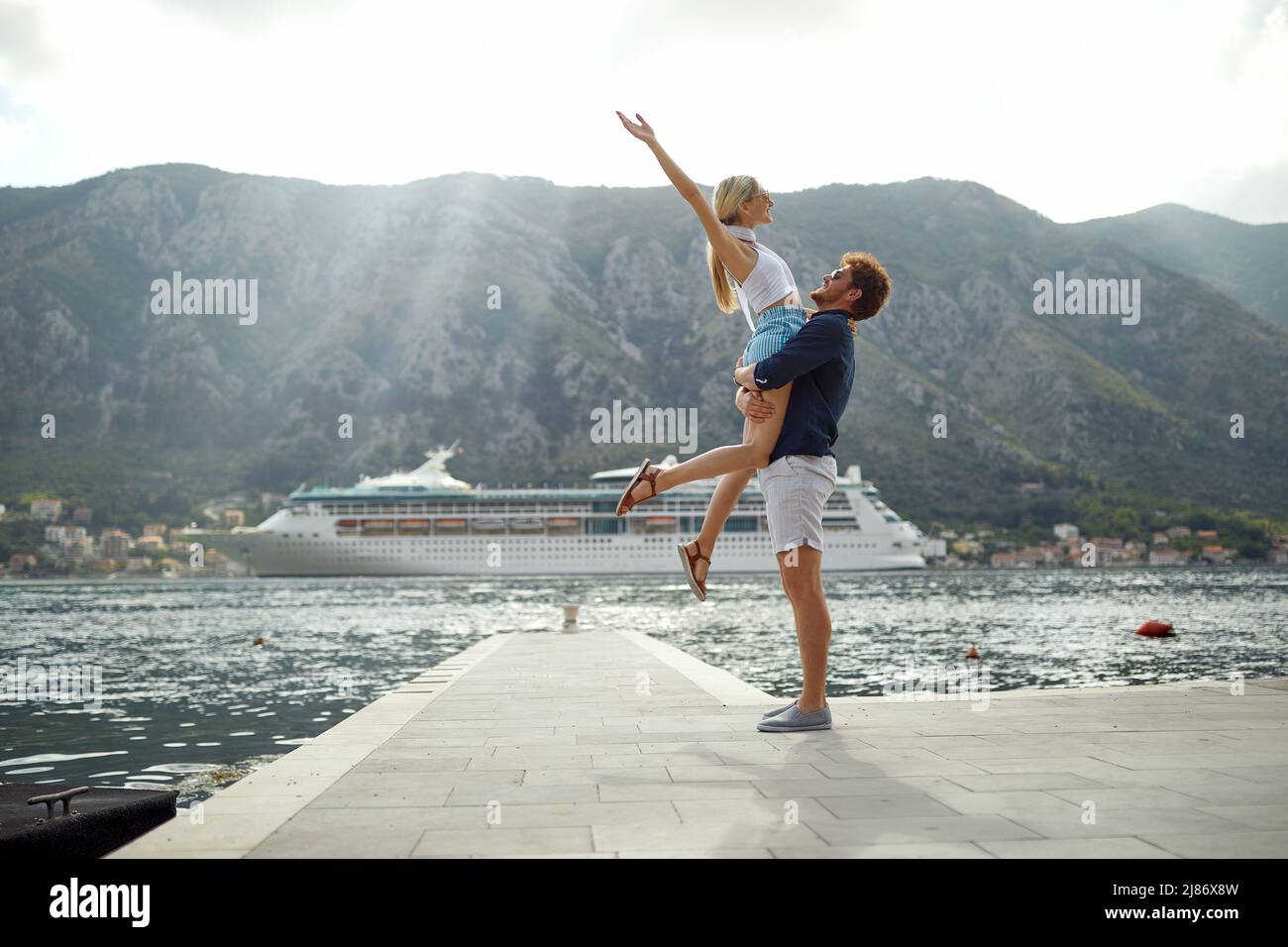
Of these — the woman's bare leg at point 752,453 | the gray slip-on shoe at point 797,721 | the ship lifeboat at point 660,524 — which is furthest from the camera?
the ship lifeboat at point 660,524

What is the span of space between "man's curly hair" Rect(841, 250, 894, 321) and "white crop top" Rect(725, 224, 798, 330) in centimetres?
29

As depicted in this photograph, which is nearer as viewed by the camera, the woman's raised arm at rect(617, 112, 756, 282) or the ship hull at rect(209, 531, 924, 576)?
the woman's raised arm at rect(617, 112, 756, 282)

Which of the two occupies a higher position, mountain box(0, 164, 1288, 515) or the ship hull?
mountain box(0, 164, 1288, 515)

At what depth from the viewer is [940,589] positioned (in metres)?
51.5

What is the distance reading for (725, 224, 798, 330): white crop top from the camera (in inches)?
192

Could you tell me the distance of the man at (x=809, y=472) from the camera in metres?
4.72

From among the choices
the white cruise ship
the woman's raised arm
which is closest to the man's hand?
the woman's raised arm

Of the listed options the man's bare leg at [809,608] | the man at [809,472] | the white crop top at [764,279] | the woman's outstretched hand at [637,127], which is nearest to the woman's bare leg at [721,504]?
the man at [809,472]

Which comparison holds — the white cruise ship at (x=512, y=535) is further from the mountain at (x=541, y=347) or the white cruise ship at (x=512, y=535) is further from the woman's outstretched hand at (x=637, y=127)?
the woman's outstretched hand at (x=637, y=127)

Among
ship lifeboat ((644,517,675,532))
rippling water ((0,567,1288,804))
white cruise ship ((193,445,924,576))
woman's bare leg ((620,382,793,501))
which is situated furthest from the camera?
ship lifeboat ((644,517,675,532))

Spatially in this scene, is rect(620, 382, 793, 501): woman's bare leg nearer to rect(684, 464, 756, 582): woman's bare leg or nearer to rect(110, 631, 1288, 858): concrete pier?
rect(684, 464, 756, 582): woman's bare leg

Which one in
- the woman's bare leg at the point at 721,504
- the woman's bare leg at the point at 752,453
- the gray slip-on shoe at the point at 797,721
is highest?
the woman's bare leg at the point at 752,453

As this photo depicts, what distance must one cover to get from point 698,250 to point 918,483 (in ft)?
146

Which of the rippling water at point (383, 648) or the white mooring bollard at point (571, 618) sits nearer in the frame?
the rippling water at point (383, 648)
